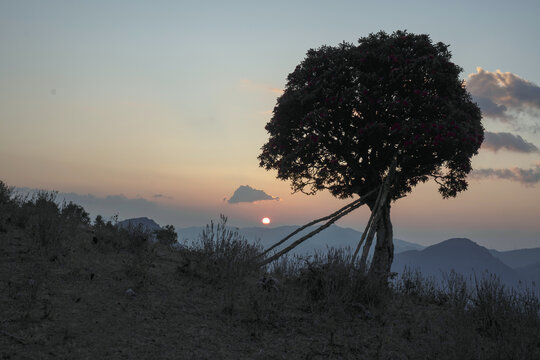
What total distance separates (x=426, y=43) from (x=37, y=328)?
13992 mm

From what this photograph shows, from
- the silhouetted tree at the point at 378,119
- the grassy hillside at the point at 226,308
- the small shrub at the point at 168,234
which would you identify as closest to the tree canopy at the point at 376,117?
the silhouetted tree at the point at 378,119

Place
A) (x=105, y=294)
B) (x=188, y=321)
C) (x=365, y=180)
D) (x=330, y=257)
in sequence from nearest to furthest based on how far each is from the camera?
(x=188, y=321)
(x=105, y=294)
(x=330, y=257)
(x=365, y=180)

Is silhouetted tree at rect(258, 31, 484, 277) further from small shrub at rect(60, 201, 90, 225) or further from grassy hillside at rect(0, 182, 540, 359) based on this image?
small shrub at rect(60, 201, 90, 225)

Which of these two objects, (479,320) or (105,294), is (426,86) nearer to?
(479,320)

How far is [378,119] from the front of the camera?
1323cm

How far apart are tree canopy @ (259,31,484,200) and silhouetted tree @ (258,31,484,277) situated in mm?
35

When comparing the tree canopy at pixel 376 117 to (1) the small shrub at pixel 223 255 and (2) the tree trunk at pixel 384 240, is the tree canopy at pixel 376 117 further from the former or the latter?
(1) the small shrub at pixel 223 255

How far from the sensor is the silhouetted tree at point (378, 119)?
40.8 feet

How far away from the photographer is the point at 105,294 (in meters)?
7.30

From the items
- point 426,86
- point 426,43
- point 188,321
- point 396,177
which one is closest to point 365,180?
point 396,177

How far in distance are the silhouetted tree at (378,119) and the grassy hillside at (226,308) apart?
4.40 meters

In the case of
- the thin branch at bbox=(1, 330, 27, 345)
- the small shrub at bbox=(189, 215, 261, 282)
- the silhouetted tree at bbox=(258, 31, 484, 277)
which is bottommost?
the thin branch at bbox=(1, 330, 27, 345)

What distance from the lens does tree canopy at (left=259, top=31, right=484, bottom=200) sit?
12422mm

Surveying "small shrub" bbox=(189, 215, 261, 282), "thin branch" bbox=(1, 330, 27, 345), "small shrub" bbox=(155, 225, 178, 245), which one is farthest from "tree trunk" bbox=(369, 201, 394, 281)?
"thin branch" bbox=(1, 330, 27, 345)
